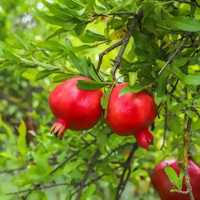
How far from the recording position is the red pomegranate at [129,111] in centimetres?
52

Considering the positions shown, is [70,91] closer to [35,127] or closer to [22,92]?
[35,127]

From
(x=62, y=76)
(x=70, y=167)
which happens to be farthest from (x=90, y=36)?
(x=70, y=167)

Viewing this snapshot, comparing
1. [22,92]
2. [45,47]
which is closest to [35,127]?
[22,92]

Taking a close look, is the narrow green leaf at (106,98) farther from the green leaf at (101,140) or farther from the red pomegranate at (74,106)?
the green leaf at (101,140)

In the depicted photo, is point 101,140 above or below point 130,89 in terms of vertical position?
below

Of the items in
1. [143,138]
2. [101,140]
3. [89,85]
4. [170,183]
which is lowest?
[170,183]

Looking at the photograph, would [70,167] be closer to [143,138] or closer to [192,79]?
[143,138]

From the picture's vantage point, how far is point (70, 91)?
0.54 meters

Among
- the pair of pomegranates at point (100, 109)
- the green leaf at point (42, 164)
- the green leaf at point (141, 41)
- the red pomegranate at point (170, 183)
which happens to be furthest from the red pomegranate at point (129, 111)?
the green leaf at point (42, 164)

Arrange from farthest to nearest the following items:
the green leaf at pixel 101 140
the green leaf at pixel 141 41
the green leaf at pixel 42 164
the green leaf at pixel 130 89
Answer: the green leaf at pixel 42 164 < the green leaf at pixel 101 140 < the green leaf at pixel 141 41 < the green leaf at pixel 130 89

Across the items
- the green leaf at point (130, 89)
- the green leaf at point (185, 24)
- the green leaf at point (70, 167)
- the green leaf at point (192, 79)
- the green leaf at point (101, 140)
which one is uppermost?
the green leaf at point (185, 24)

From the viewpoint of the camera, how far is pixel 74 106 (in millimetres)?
531

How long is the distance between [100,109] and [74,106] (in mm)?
49

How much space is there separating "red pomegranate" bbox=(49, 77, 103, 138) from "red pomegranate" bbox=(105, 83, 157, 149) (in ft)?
0.09
